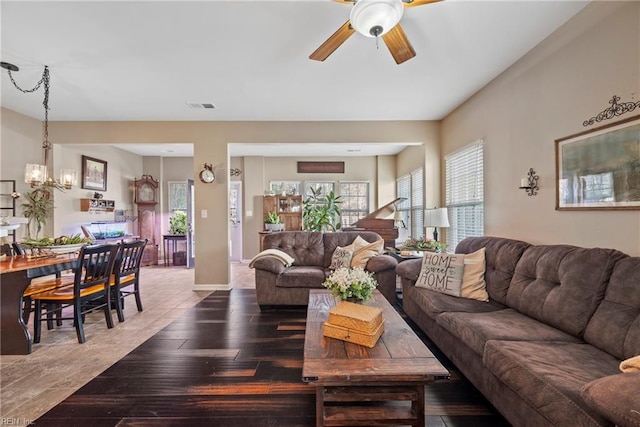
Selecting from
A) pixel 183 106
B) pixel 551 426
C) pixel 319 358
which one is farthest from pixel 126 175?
pixel 551 426

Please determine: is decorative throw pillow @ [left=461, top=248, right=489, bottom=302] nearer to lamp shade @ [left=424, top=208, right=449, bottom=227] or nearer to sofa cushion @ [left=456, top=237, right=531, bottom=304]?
sofa cushion @ [left=456, top=237, right=531, bottom=304]

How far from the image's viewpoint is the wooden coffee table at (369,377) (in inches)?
54.0

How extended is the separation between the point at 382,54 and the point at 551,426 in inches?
116

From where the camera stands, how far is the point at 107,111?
421cm

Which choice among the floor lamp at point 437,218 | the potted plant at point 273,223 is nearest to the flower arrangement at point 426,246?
the floor lamp at point 437,218

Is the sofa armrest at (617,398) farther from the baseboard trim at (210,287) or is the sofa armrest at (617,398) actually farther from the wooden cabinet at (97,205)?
the wooden cabinet at (97,205)

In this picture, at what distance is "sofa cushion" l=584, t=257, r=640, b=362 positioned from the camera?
149 centimetres

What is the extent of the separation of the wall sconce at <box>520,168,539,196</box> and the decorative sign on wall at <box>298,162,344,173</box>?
4817 millimetres

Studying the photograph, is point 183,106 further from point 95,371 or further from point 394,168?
point 394,168

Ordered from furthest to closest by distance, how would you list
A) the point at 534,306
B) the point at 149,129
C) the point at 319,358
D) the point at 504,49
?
the point at 149,129
the point at 504,49
the point at 534,306
the point at 319,358

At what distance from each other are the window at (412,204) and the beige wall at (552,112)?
186 cm

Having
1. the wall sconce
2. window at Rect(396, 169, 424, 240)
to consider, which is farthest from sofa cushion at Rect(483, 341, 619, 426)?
window at Rect(396, 169, 424, 240)

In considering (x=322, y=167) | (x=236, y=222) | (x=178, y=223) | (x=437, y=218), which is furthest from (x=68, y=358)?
(x=322, y=167)

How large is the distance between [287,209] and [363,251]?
3.56 metres
